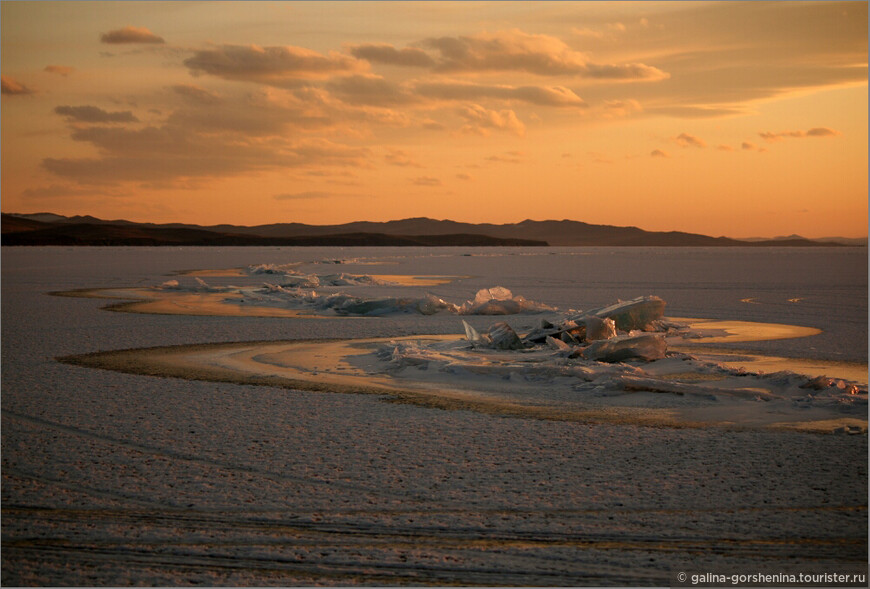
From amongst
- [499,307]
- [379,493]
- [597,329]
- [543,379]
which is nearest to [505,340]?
[597,329]

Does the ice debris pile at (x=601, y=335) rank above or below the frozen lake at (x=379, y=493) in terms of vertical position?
above

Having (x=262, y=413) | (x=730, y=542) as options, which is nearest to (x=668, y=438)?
(x=730, y=542)

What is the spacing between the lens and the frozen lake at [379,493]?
13.2ft

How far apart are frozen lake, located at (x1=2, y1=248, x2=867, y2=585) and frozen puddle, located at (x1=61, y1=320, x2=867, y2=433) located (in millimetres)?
585

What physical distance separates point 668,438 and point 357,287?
19.7 m

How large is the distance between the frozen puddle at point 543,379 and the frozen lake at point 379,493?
585mm

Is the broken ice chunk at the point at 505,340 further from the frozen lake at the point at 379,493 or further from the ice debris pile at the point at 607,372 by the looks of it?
the frozen lake at the point at 379,493

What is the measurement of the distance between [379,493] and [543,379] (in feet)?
14.5

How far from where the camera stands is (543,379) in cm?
909

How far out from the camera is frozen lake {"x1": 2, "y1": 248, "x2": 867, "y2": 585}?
4020 millimetres

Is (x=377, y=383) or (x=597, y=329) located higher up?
(x=597, y=329)

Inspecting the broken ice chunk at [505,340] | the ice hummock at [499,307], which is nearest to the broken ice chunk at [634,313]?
the broken ice chunk at [505,340]

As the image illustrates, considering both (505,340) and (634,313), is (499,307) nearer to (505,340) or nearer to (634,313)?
(634,313)

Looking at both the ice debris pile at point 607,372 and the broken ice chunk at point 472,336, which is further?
the broken ice chunk at point 472,336
